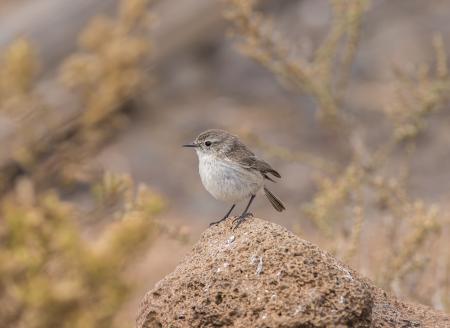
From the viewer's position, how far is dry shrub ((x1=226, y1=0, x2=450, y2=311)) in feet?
20.8

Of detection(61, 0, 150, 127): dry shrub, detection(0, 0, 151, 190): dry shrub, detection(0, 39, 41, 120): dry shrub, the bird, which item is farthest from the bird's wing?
detection(61, 0, 150, 127): dry shrub

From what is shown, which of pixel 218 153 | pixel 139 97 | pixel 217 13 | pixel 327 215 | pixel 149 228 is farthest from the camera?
pixel 139 97

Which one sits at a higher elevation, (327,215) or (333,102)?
(333,102)

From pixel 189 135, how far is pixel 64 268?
763cm

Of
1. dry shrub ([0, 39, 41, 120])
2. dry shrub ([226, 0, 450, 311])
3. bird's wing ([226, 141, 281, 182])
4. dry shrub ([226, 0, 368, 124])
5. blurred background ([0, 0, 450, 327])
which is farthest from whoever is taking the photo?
dry shrub ([0, 39, 41, 120])

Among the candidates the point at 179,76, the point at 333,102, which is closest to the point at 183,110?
the point at 179,76

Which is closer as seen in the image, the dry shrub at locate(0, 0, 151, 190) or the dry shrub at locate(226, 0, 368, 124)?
the dry shrub at locate(226, 0, 368, 124)

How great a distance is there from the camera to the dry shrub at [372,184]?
634 cm

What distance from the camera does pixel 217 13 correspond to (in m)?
12.0

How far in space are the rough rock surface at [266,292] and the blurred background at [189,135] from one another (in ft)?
2.55

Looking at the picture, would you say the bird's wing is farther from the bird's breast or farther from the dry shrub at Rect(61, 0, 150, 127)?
the dry shrub at Rect(61, 0, 150, 127)

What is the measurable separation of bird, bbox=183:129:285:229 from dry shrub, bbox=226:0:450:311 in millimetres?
723

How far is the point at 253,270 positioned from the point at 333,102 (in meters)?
3.96

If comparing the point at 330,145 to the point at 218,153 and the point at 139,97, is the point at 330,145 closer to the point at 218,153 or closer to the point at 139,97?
the point at 139,97
